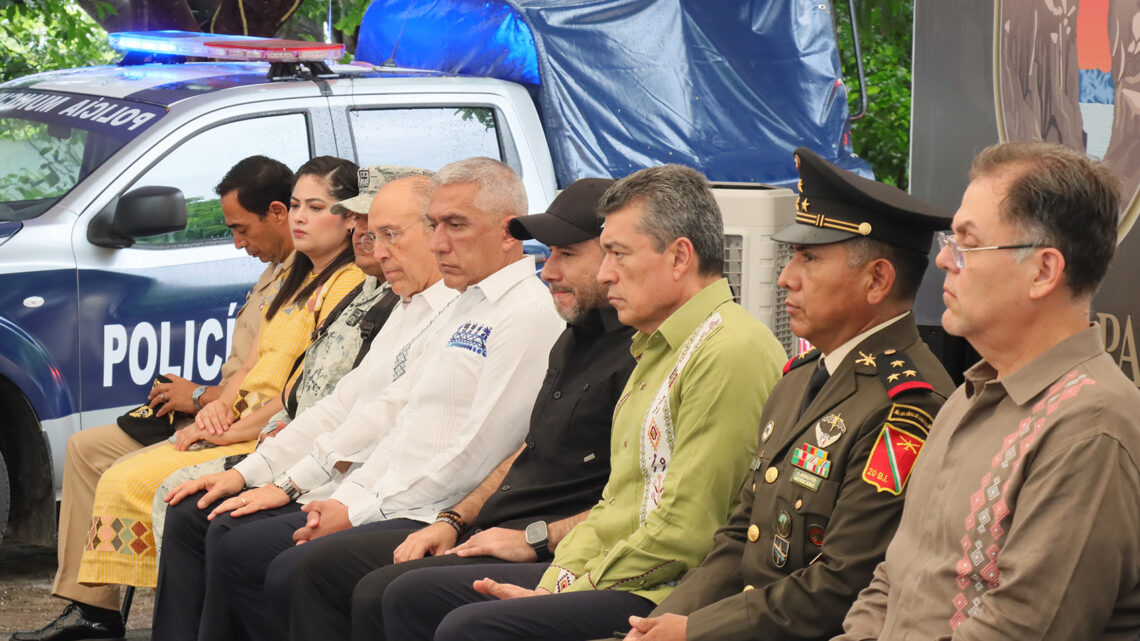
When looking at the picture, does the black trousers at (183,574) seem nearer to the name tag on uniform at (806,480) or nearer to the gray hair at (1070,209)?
the name tag on uniform at (806,480)

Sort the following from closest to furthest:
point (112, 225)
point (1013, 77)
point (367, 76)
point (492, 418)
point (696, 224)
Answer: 1. point (696, 224)
2. point (1013, 77)
3. point (492, 418)
4. point (112, 225)
5. point (367, 76)

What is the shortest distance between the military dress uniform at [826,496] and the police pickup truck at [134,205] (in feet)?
11.3

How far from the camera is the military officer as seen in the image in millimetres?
2818

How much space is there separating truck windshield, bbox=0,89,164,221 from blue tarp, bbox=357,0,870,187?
6.18ft

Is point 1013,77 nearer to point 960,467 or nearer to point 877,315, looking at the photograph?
point 877,315

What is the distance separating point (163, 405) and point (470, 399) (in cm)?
181

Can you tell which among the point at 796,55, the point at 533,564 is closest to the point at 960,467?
the point at 533,564

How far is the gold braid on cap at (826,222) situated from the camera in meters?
3.04

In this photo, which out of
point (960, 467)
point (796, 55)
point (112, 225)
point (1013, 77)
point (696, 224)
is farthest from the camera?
point (796, 55)

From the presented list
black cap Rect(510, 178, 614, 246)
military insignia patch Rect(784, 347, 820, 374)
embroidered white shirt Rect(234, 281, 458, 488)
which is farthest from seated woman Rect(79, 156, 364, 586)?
military insignia patch Rect(784, 347, 820, 374)

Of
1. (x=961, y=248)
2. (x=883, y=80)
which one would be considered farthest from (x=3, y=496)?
(x=883, y=80)

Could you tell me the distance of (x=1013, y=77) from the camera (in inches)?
149

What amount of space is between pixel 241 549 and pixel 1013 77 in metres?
2.66

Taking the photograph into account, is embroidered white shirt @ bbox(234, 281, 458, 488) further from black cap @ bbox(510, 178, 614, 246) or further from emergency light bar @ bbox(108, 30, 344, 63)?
emergency light bar @ bbox(108, 30, 344, 63)
